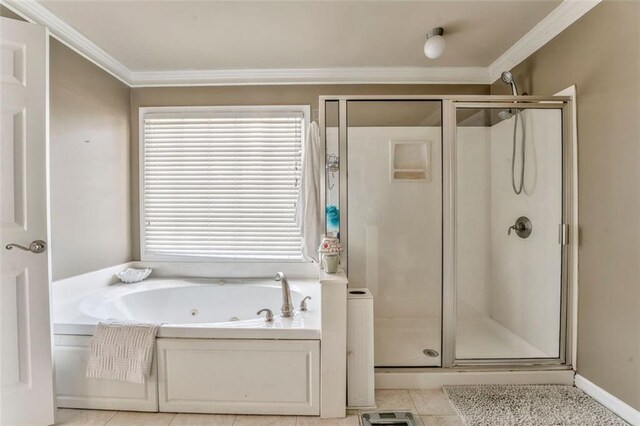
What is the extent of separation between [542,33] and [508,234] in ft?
4.67

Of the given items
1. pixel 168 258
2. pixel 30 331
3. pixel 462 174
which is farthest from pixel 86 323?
pixel 462 174

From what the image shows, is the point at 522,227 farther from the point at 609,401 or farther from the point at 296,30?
the point at 296,30

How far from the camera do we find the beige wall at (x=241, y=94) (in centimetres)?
271

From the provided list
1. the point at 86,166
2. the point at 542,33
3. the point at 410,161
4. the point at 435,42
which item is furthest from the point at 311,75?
the point at 86,166

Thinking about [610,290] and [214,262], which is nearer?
[610,290]

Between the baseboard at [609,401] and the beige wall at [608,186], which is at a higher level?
the beige wall at [608,186]

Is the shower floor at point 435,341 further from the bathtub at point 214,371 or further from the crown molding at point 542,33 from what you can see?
the crown molding at point 542,33

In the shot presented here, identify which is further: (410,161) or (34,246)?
(410,161)

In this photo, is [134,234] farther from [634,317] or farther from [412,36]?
[634,317]

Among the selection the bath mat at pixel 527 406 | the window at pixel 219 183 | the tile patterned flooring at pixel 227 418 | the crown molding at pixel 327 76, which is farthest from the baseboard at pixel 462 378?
the crown molding at pixel 327 76

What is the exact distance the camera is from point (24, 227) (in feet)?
5.03

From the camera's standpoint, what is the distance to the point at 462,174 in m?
2.15

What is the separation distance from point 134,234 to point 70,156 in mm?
872

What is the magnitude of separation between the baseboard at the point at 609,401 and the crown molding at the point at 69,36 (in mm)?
4018
